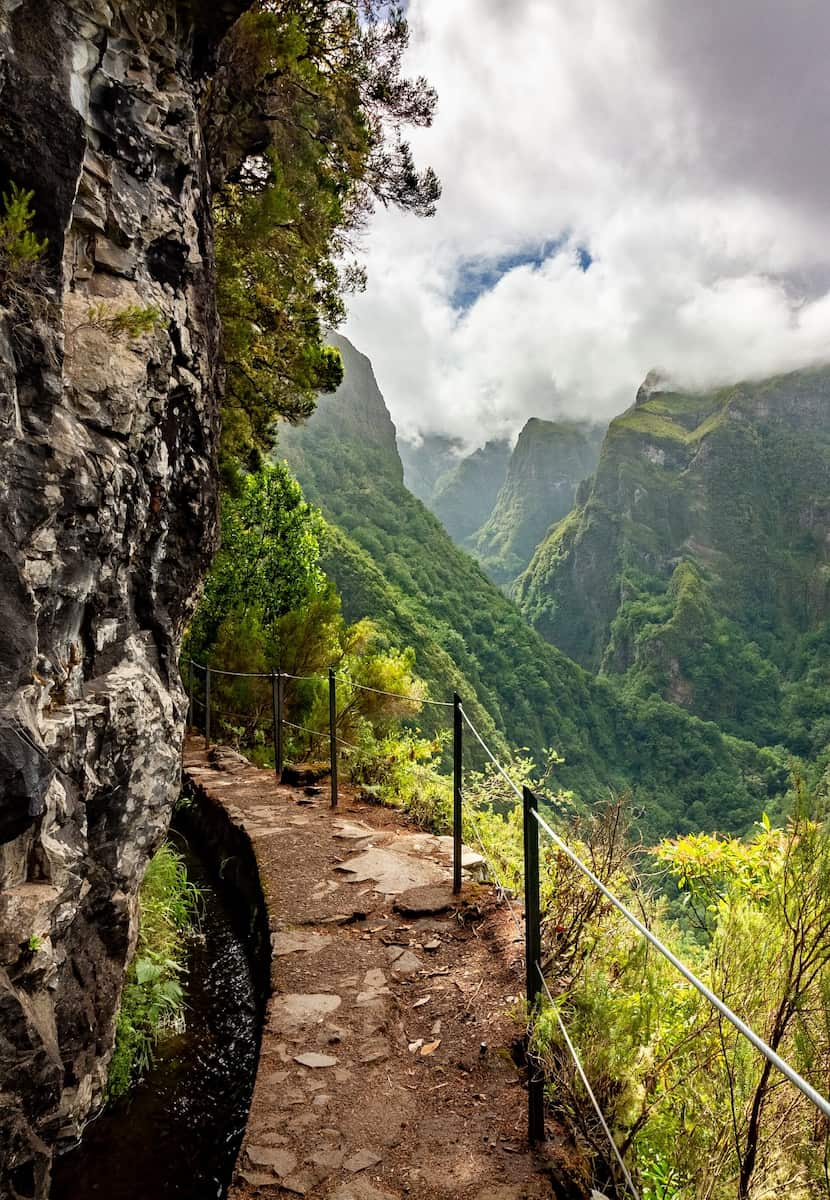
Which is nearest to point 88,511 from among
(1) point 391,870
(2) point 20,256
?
(2) point 20,256

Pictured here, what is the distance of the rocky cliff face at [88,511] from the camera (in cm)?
219

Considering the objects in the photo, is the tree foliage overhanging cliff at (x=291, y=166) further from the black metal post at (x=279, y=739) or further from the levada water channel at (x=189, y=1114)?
the levada water channel at (x=189, y=1114)

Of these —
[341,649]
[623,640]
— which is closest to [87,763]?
[341,649]

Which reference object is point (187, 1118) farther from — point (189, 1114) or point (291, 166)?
point (291, 166)

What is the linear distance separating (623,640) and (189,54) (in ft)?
340

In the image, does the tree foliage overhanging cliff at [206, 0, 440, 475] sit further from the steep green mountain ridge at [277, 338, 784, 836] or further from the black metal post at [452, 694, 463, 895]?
the steep green mountain ridge at [277, 338, 784, 836]

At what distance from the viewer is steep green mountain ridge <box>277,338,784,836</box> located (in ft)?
177

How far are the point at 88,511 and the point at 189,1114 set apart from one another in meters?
2.67

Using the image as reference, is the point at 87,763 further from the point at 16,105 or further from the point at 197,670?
the point at 197,670

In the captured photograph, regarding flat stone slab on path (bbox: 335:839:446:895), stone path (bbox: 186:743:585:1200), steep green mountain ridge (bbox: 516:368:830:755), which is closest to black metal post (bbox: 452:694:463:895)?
stone path (bbox: 186:743:585:1200)

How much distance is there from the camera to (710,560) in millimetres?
108625

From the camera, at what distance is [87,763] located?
107 inches

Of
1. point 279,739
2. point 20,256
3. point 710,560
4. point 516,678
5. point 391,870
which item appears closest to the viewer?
point 20,256

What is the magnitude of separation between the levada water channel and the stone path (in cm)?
38
